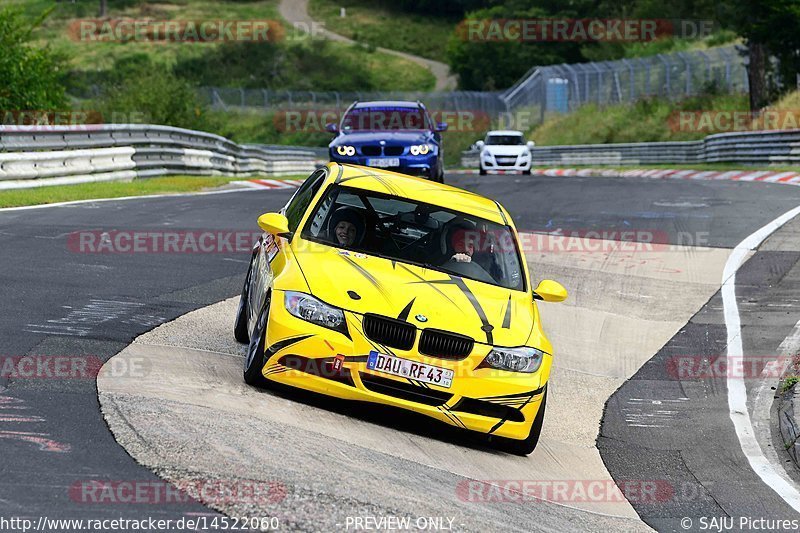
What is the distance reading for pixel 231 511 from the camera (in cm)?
539

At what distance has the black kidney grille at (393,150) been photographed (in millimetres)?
19859

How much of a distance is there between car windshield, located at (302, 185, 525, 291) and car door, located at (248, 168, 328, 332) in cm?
20

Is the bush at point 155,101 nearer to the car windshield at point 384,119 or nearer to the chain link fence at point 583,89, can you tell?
the chain link fence at point 583,89

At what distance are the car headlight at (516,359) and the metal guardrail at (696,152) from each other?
24297mm

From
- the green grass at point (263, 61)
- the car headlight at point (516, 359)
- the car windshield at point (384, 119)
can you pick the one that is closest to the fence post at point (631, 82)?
the car windshield at point (384, 119)

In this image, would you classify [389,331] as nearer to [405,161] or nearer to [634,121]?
[405,161]

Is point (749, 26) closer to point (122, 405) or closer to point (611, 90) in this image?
point (611, 90)

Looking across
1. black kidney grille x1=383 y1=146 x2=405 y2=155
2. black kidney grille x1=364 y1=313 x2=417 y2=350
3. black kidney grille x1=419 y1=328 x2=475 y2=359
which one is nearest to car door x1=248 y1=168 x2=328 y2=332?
black kidney grille x1=364 y1=313 x2=417 y2=350

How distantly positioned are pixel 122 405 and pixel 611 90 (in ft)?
159

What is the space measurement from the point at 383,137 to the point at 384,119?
1023mm

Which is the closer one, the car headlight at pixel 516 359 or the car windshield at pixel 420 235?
the car headlight at pixel 516 359

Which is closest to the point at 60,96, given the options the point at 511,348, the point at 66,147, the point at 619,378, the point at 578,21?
the point at 66,147

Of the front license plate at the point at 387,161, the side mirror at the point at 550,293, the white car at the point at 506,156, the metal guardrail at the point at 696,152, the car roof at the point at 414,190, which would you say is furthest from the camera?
the white car at the point at 506,156

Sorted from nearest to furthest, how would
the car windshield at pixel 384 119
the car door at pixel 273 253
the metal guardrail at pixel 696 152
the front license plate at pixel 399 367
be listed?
the front license plate at pixel 399 367 < the car door at pixel 273 253 < the car windshield at pixel 384 119 < the metal guardrail at pixel 696 152
